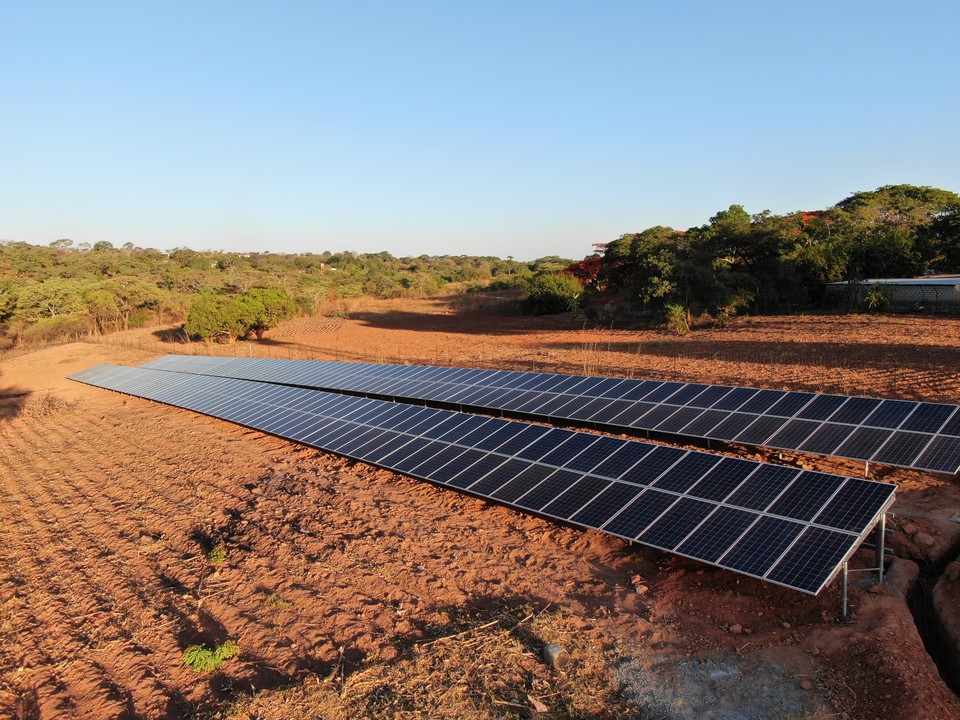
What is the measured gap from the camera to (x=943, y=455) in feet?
32.1

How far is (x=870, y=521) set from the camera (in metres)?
7.68

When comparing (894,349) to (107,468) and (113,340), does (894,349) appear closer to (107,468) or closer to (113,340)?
(107,468)

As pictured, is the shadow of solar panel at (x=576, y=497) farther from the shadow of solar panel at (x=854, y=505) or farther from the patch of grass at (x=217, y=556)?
the patch of grass at (x=217, y=556)

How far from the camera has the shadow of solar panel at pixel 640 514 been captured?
8.86m

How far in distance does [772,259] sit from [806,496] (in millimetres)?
34287

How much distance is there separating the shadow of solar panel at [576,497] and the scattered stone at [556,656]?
8.81 feet

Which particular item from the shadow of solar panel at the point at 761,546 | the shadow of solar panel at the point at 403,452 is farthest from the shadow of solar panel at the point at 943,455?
the shadow of solar panel at the point at 403,452

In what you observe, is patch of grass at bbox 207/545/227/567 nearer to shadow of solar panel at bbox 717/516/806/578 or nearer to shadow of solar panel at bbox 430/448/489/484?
shadow of solar panel at bbox 430/448/489/484

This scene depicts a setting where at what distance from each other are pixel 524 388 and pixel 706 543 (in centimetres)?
963

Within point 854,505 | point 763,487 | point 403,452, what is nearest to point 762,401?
point 763,487

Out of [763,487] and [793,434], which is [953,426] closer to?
[793,434]

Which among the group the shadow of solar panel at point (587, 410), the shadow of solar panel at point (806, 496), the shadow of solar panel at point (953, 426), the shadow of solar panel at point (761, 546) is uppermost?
the shadow of solar panel at point (953, 426)

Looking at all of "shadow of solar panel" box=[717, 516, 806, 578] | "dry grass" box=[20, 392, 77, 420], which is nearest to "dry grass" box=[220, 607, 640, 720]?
"shadow of solar panel" box=[717, 516, 806, 578]

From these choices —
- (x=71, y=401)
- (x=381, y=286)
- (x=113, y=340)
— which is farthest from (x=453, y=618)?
(x=381, y=286)
